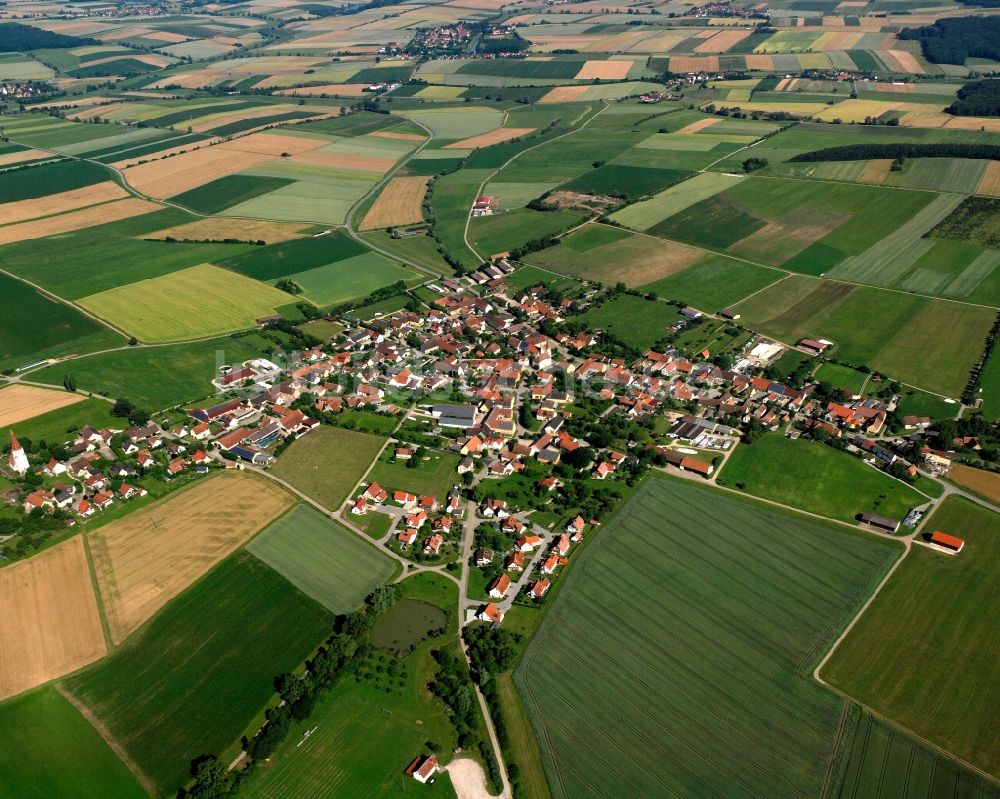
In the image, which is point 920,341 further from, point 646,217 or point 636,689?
point 636,689

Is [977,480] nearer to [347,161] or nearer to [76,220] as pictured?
[347,161]

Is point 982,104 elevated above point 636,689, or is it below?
above

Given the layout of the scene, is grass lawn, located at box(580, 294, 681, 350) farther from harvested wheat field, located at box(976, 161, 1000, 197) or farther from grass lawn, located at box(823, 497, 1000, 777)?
harvested wheat field, located at box(976, 161, 1000, 197)

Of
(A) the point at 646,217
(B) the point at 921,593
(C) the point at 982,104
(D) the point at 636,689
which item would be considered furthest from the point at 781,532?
(C) the point at 982,104

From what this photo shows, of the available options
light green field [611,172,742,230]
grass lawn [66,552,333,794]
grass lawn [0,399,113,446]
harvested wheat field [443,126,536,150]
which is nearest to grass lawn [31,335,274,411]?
Result: grass lawn [0,399,113,446]

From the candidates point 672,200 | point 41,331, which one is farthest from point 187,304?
point 672,200

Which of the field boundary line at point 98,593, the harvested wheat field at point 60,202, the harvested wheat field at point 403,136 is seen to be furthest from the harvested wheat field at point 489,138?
the field boundary line at point 98,593

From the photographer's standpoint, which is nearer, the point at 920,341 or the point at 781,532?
the point at 781,532
